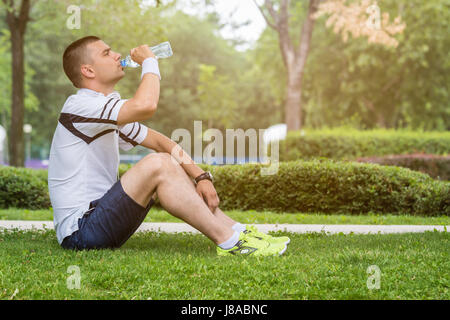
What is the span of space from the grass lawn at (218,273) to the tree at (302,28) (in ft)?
40.0

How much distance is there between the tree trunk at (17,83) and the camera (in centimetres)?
1415

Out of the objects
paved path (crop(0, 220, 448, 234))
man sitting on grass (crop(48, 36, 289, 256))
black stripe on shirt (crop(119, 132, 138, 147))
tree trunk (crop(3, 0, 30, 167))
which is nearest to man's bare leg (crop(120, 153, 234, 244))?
man sitting on grass (crop(48, 36, 289, 256))

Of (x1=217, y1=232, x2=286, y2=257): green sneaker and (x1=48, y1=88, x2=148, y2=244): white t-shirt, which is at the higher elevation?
(x1=48, y1=88, x2=148, y2=244): white t-shirt

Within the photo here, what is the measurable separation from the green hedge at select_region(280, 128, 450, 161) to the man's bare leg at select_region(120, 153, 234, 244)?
35.7ft

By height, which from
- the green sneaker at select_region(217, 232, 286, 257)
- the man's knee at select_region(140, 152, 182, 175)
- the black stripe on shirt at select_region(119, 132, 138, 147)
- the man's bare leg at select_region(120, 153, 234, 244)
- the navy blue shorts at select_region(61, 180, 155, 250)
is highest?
the black stripe on shirt at select_region(119, 132, 138, 147)

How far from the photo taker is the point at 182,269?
3.82 meters

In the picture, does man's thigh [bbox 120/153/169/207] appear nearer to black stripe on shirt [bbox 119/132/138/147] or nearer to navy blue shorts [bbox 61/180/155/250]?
navy blue shorts [bbox 61/180/155/250]

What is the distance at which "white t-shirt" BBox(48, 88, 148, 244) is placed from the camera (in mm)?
3947

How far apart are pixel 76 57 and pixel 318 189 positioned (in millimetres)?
5453

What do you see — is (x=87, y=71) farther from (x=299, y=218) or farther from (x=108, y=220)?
(x=299, y=218)

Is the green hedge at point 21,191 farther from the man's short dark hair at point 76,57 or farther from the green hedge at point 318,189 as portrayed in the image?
the man's short dark hair at point 76,57

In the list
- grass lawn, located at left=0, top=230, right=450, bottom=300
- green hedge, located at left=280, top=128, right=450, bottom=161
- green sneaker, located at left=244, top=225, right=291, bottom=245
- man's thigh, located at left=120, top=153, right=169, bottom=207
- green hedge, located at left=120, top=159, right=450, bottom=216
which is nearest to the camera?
grass lawn, located at left=0, top=230, right=450, bottom=300

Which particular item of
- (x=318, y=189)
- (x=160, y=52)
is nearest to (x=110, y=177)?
(x=160, y=52)
